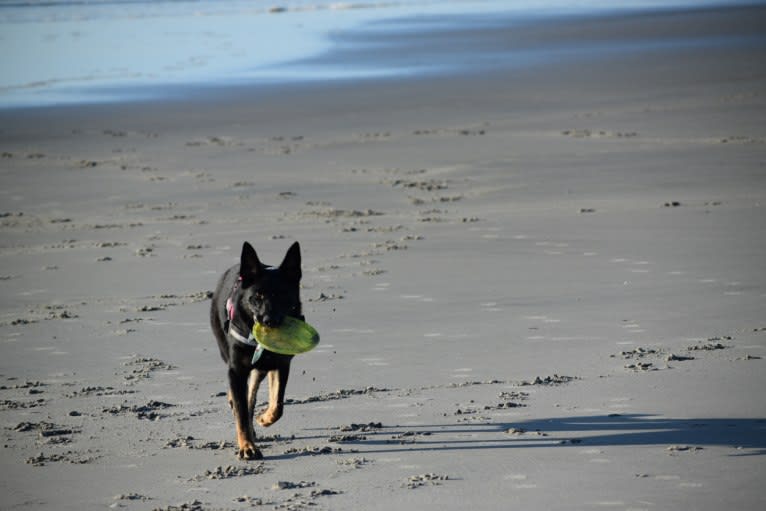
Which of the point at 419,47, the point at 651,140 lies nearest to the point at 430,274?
the point at 651,140

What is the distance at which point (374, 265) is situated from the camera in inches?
417

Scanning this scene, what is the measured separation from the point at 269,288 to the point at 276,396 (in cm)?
57

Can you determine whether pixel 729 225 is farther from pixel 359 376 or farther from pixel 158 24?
pixel 158 24

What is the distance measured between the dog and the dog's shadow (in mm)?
255

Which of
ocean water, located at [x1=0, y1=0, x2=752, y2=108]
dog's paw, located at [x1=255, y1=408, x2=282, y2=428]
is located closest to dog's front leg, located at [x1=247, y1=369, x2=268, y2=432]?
dog's paw, located at [x1=255, y1=408, x2=282, y2=428]

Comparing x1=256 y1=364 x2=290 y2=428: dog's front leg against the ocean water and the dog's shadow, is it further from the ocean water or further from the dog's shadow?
the ocean water

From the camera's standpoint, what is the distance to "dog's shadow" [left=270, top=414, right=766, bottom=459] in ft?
19.9

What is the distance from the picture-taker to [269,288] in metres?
6.41

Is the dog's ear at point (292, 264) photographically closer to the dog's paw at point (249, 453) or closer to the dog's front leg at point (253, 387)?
the dog's front leg at point (253, 387)

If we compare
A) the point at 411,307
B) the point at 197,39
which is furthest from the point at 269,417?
the point at 197,39

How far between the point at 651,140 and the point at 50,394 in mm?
10745

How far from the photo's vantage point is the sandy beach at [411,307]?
19.2 feet

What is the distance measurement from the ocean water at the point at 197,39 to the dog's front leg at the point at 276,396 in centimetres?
1824

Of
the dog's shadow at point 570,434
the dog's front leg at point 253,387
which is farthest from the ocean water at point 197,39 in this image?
the dog's shadow at point 570,434
